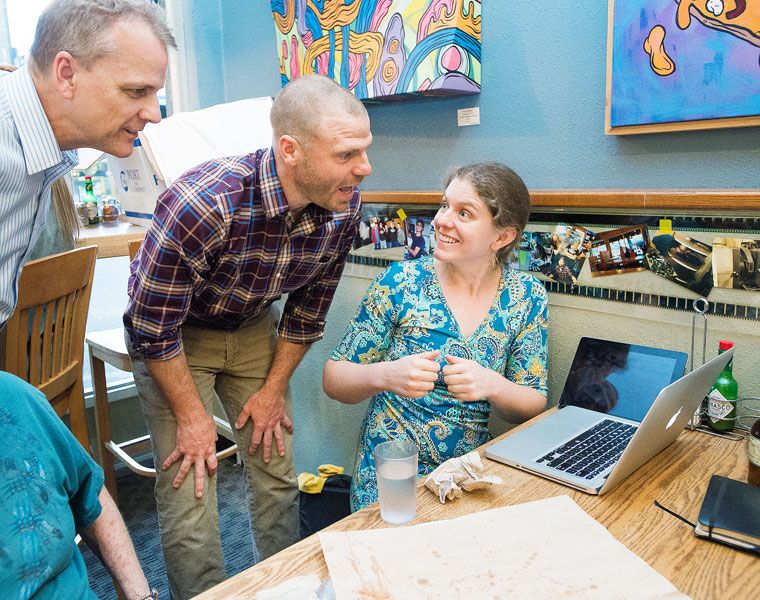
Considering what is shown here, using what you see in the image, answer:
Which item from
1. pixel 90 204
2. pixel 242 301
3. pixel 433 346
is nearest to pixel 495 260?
pixel 433 346

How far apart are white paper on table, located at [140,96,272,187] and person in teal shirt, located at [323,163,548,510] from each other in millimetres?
1005

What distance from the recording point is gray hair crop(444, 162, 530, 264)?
1.59 m

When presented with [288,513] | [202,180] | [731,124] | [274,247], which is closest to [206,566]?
[288,513]

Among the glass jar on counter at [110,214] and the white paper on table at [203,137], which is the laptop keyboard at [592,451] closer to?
the white paper on table at [203,137]

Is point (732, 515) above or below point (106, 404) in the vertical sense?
above

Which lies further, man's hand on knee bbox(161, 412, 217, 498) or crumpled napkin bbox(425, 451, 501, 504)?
man's hand on knee bbox(161, 412, 217, 498)

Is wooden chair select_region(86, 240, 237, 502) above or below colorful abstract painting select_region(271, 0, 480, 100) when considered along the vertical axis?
Answer: below

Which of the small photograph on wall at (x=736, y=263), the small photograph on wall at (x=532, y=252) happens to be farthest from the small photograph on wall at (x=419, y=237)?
the small photograph on wall at (x=736, y=263)

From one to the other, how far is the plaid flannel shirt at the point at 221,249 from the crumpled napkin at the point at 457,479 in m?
0.69

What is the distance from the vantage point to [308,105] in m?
1.40

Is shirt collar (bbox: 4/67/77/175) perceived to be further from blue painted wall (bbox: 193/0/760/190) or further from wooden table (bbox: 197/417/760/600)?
blue painted wall (bbox: 193/0/760/190)

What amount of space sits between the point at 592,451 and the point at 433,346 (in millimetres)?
474

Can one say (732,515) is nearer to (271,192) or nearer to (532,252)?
(532,252)

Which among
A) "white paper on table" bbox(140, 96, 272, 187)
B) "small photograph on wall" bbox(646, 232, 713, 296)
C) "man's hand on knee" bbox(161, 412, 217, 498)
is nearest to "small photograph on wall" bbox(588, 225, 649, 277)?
"small photograph on wall" bbox(646, 232, 713, 296)
